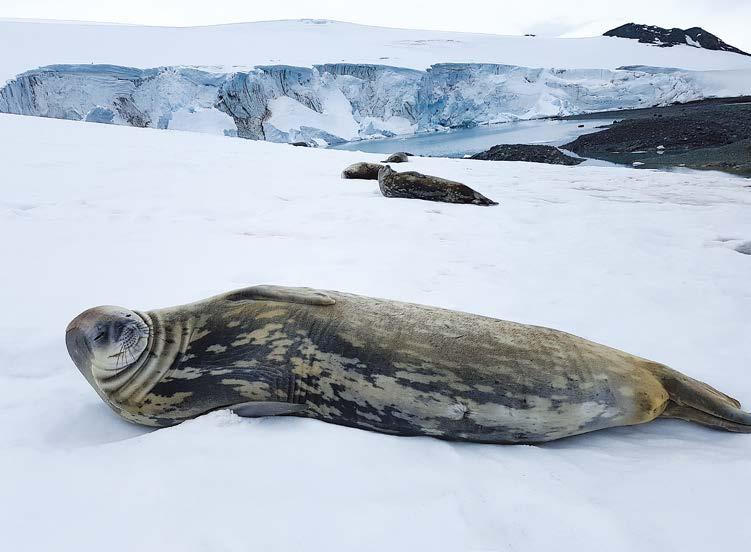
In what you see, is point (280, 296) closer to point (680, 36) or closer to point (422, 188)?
point (422, 188)

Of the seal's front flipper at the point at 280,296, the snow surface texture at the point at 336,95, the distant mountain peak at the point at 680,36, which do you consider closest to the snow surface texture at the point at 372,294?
the seal's front flipper at the point at 280,296

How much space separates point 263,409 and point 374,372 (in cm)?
37

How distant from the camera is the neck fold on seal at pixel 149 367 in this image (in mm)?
1599

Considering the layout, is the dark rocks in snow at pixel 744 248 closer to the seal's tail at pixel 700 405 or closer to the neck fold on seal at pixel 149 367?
the seal's tail at pixel 700 405

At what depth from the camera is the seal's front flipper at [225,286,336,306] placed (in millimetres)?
1705

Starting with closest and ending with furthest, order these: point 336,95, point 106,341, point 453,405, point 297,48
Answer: point 453,405
point 106,341
point 336,95
point 297,48

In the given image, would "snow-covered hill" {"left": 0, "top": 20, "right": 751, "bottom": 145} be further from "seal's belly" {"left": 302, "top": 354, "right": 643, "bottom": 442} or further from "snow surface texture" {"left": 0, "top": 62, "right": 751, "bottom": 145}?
"seal's belly" {"left": 302, "top": 354, "right": 643, "bottom": 442}

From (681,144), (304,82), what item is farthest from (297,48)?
(681,144)

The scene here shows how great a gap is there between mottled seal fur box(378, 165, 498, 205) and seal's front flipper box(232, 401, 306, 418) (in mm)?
4363

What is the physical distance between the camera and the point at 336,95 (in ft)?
89.3

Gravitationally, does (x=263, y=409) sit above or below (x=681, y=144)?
below

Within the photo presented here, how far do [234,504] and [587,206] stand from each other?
4911mm

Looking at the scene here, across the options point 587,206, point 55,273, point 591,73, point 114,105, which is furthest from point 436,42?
point 55,273

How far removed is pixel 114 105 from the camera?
69.9 ft
